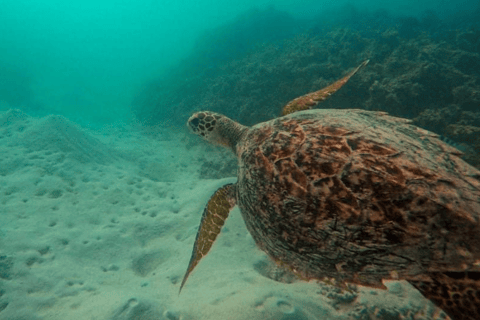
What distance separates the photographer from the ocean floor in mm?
2318

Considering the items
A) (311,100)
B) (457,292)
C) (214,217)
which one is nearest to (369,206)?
(457,292)

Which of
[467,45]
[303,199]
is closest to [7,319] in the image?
[303,199]

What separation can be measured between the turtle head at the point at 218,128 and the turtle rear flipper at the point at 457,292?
2476mm

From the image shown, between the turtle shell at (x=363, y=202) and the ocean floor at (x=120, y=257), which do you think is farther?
the ocean floor at (x=120, y=257)

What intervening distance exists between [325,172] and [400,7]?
230ft

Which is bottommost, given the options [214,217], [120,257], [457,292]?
[120,257]

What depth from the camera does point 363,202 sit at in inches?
53.3

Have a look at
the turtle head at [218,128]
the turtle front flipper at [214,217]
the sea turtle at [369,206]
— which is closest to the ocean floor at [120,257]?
the turtle front flipper at [214,217]

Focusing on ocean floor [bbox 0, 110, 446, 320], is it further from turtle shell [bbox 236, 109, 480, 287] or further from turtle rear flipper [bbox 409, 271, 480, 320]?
turtle rear flipper [bbox 409, 271, 480, 320]

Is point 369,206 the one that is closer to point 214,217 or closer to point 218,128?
point 214,217

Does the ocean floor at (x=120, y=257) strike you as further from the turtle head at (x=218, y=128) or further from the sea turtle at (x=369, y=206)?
the turtle head at (x=218, y=128)

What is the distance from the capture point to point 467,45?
12.4 metres

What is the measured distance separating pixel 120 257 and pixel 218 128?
2.63m

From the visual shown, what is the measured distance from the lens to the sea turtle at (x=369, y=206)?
3.94 ft
